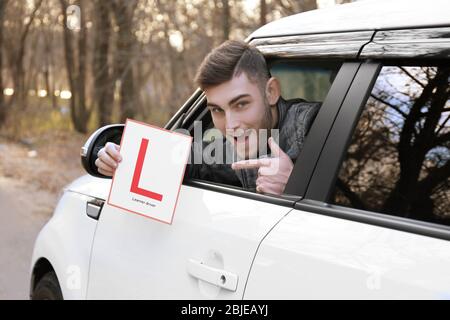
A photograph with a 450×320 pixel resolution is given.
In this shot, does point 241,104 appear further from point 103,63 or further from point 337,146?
point 103,63

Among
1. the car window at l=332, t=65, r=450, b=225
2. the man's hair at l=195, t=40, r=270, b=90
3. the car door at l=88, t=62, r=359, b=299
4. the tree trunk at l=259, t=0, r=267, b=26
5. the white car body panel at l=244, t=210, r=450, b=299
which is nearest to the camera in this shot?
the white car body panel at l=244, t=210, r=450, b=299

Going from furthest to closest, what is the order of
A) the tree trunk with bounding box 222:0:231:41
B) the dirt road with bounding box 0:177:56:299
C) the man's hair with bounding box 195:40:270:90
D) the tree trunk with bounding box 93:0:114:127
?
the tree trunk with bounding box 93:0:114:127, the tree trunk with bounding box 222:0:231:41, the dirt road with bounding box 0:177:56:299, the man's hair with bounding box 195:40:270:90

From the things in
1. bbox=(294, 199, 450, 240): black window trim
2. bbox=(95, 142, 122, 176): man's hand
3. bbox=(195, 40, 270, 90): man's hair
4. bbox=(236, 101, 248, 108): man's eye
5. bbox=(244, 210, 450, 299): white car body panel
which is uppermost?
bbox=(195, 40, 270, 90): man's hair

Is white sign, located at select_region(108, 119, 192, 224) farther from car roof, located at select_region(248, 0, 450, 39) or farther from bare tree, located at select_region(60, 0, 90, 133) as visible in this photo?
bare tree, located at select_region(60, 0, 90, 133)

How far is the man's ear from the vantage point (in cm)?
236

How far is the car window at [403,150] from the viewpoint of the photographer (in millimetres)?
1637

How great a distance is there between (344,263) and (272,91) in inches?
39.4

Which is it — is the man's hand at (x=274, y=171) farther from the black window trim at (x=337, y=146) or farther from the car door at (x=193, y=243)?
the black window trim at (x=337, y=146)

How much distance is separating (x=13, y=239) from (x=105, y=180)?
449cm

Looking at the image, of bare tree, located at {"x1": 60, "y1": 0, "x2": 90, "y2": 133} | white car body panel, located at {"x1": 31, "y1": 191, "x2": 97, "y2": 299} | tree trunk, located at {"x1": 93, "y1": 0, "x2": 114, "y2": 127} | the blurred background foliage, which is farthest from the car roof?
bare tree, located at {"x1": 60, "y1": 0, "x2": 90, "y2": 133}

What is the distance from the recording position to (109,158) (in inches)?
91.5

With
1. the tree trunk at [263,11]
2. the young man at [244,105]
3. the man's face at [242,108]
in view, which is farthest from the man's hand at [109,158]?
the tree trunk at [263,11]
